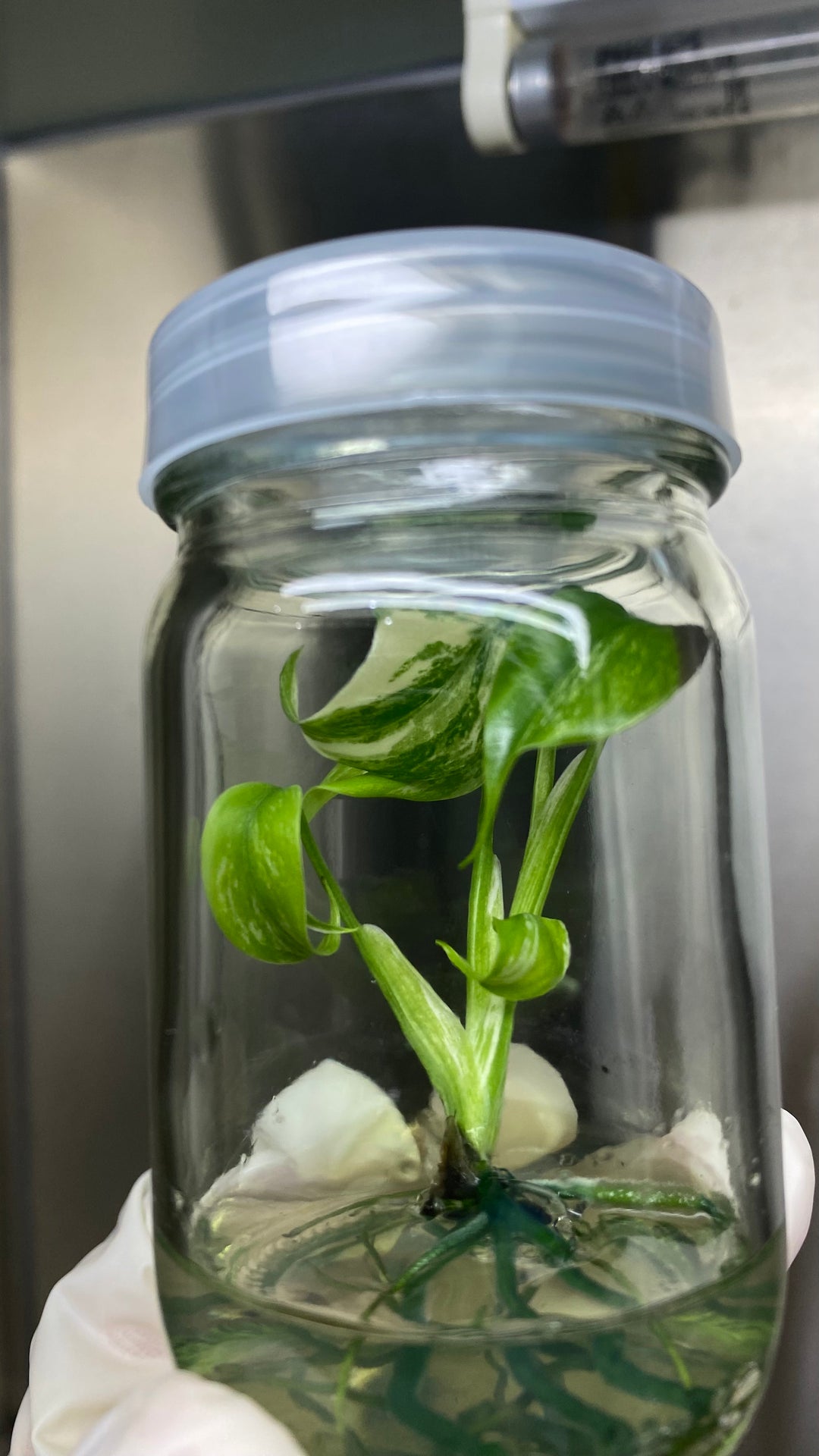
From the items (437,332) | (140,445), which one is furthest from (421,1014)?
(140,445)

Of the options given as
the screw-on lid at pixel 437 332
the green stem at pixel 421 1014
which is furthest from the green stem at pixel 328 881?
the screw-on lid at pixel 437 332

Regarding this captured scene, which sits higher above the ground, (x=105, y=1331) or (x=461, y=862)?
(x=461, y=862)

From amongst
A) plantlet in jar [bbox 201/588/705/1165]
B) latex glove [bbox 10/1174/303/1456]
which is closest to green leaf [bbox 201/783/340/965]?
plantlet in jar [bbox 201/588/705/1165]

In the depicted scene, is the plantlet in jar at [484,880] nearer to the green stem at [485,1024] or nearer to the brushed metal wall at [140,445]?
the green stem at [485,1024]

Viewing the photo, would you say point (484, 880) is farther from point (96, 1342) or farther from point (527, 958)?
point (96, 1342)

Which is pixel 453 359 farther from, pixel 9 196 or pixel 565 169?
Result: pixel 9 196

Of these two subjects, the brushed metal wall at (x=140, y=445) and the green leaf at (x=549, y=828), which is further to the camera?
the brushed metal wall at (x=140, y=445)

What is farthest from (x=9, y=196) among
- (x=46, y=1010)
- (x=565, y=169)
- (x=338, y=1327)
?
(x=338, y=1327)

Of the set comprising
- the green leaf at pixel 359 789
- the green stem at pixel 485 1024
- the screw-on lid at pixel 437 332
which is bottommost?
the green stem at pixel 485 1024
